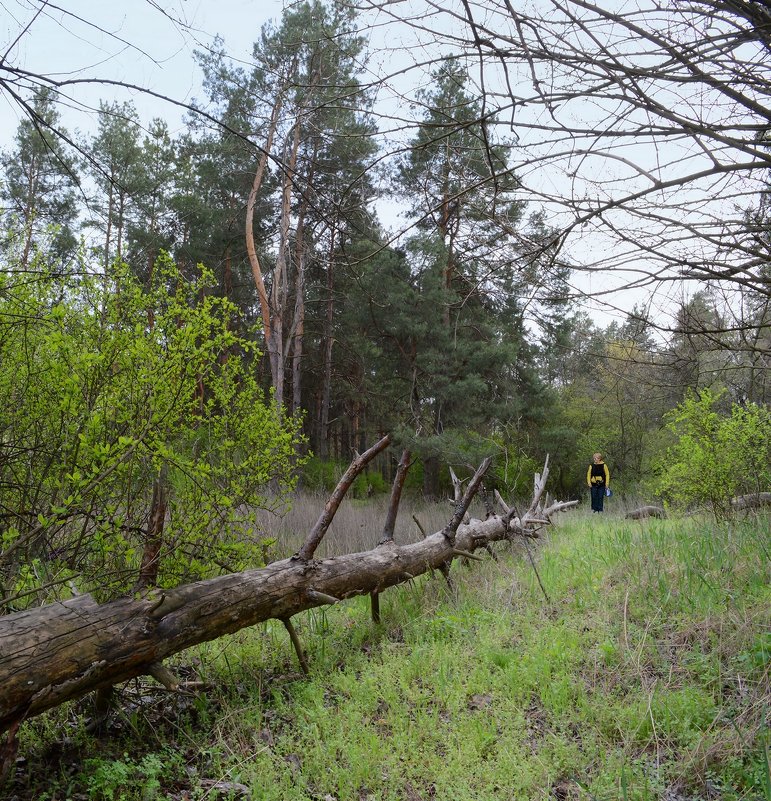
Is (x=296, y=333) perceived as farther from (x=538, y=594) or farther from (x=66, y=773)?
(x=66, y=773)

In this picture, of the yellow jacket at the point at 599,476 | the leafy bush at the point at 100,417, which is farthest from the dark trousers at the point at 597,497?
the leafy bush at the point at 100,417

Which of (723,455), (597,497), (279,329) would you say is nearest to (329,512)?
(723,455)

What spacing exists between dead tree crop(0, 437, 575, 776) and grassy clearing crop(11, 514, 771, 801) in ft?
1.52

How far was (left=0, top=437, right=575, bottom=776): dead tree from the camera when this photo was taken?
9.55 ft

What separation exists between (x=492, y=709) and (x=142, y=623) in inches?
87.9

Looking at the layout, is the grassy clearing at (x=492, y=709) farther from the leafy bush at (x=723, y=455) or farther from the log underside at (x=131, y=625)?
the leafy bush at (x=723, y=455)

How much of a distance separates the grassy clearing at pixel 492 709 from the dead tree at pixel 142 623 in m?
0.46

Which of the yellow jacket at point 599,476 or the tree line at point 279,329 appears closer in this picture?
the tree line at point 279,329

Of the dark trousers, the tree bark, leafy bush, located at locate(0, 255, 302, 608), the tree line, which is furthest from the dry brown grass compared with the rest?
leafy bush, located at locate(0, 255, 302, 608)

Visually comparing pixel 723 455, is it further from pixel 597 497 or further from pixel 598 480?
→ pixel 597 497

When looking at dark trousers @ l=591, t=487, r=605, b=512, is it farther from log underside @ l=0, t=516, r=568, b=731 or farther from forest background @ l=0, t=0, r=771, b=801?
log underside @ l=0, t=516, r=568, b=731

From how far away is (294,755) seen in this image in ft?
11.6

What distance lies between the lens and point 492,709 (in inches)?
146

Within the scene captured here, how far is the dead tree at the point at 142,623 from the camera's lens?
9.55 feet
